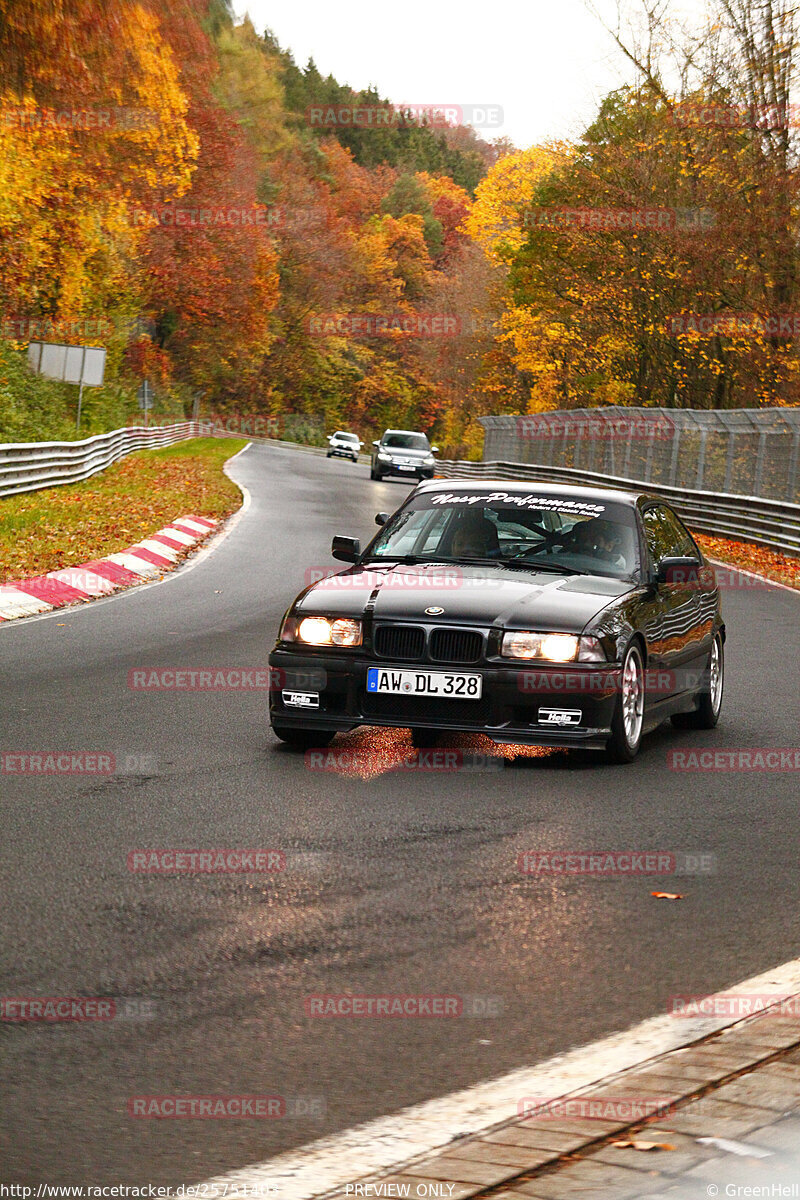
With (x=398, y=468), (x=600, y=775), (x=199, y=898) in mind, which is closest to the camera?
(x=199, y=898)

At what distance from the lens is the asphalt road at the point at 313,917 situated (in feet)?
12.7

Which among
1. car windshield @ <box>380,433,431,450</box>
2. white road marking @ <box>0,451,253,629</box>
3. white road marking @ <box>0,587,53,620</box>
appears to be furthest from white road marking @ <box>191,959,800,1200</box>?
car windshield @ <box>380,433,431,450</box>

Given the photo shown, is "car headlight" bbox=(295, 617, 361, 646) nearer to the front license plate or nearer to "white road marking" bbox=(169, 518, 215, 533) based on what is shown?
the front license plate

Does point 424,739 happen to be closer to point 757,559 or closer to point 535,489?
point 535,489

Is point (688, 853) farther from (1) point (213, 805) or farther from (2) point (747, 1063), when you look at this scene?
(2) point (747, 1063)

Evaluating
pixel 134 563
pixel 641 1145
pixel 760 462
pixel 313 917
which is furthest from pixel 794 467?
pixel 641 1145

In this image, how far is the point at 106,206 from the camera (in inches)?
1727

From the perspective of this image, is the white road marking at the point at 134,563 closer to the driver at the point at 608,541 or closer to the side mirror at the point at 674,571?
the driver at the point at 608,541

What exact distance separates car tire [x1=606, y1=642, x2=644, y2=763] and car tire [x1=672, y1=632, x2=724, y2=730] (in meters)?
1.33

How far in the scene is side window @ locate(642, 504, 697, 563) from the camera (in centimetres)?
977

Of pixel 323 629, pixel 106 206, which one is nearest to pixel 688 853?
pixel 323 629

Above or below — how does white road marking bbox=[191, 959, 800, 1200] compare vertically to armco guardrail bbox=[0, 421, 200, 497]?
below

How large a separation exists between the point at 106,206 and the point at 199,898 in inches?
1599

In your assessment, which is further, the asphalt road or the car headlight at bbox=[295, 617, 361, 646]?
the car headlight at bbox=[295, 617, 361, 646]
